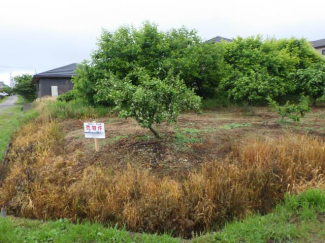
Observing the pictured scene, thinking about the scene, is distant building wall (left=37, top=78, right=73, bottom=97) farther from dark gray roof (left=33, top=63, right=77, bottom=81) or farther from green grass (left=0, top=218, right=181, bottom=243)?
→ green grass (left=0, top=218, right=181, bottom=243)

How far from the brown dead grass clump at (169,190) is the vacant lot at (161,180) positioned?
0.01 m

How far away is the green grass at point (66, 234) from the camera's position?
287 cm

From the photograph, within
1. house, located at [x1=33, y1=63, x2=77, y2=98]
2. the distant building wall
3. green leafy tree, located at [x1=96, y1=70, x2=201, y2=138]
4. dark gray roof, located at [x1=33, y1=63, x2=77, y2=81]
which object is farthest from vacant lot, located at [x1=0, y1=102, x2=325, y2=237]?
dark gray roof, located at [x1=33, y1=63, x2=77, y2=81]

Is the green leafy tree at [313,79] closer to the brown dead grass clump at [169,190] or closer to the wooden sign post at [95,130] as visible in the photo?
the brown dead grass clump at [169,190]

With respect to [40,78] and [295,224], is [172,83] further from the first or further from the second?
[40,78]

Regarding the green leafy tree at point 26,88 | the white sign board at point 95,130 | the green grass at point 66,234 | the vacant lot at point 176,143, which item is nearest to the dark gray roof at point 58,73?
the green leafy tree at point 26,88

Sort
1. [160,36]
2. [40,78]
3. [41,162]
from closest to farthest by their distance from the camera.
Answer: [41,162] → [160,36] → [40,78]

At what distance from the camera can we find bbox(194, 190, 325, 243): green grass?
110 inches

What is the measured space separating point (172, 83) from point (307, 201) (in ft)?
10.5

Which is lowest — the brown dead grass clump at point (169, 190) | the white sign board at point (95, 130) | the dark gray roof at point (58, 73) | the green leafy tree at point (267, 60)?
the brown dead grass clump at point (169, 190)

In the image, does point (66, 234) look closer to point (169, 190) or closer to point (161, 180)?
point (169, 190)

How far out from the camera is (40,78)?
24.6 m

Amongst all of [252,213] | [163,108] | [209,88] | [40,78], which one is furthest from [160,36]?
[40,78]

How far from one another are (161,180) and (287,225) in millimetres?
1735
